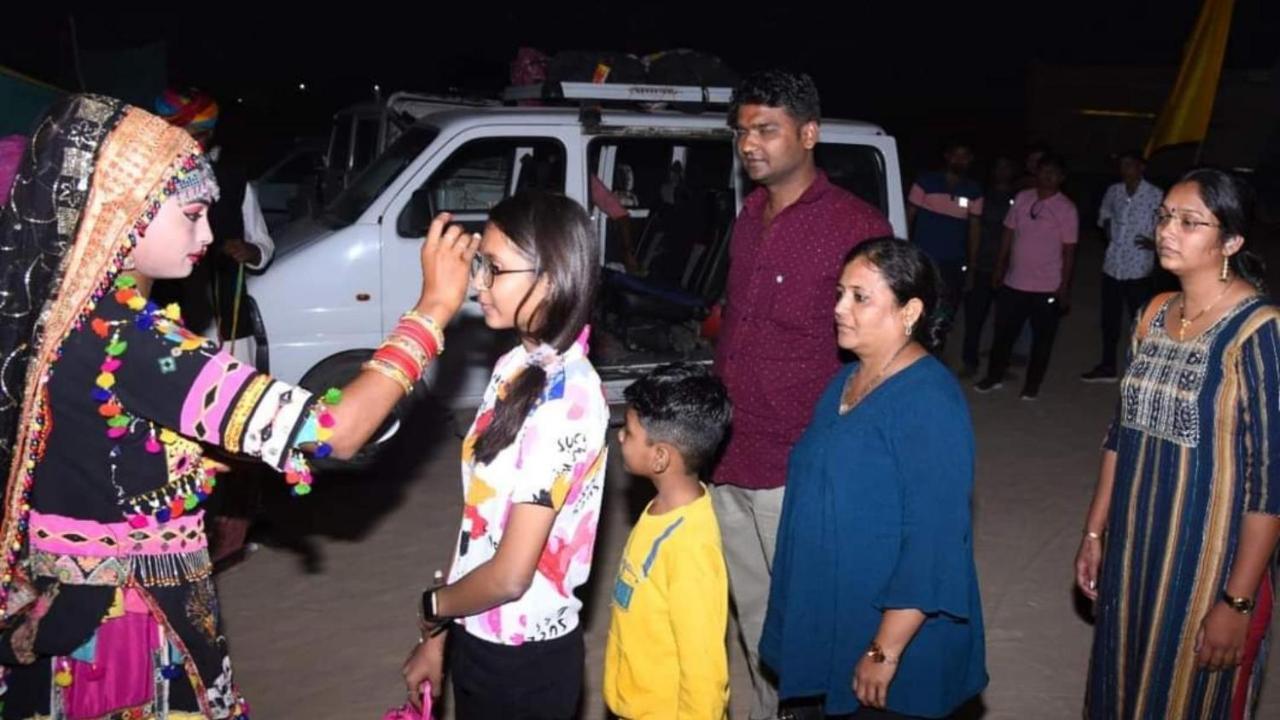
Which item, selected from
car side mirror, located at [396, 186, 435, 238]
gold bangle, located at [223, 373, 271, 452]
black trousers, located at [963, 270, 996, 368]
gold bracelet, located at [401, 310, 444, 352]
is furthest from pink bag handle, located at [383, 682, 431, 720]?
black trousers, located at [963, 270, 996, 368]

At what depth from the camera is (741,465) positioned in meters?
3.64

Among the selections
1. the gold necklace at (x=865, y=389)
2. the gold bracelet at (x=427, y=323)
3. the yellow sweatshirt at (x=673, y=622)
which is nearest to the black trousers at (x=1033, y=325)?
the gold necklace at (x=865, y=389)

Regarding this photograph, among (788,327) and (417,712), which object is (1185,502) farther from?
(417,712)

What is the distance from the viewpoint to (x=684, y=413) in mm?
2867

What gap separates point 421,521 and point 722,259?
280cm

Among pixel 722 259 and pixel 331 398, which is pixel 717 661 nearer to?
pixel 331 398

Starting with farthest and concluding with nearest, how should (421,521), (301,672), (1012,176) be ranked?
(1012,176)
(421,521)
(301,672)

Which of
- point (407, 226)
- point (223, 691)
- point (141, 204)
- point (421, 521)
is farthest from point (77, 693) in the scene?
point (407, 226)

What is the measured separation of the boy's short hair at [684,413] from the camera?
→ 2.86m

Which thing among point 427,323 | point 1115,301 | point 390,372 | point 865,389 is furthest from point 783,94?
point 1115,301

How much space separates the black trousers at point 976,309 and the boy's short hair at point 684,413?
7.08 meters

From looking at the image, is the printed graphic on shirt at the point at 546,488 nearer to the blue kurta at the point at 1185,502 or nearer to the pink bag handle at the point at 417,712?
the pink bag handle at the point at 417,712

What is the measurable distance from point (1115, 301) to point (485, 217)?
5.57 m

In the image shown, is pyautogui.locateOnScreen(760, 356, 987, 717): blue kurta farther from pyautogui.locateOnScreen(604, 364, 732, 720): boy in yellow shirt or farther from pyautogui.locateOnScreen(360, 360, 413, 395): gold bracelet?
pyautogui.locateOnScreen(360, 360, 413, 395): gold bracelet
